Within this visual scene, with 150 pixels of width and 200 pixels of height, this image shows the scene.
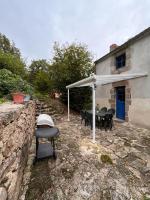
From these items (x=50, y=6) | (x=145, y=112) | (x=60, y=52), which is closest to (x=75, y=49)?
(x=60, y=52)

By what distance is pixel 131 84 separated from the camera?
777 centimetres

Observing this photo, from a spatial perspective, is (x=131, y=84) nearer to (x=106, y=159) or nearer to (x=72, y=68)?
(x=72, y=68)

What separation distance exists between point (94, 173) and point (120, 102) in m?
6.62

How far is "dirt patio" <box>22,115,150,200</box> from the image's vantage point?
2.52m

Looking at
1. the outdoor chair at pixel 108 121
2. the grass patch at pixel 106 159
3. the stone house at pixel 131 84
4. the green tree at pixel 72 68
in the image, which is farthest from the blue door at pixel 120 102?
the grass patch at pixel 106 159

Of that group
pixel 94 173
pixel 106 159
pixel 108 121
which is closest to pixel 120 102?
pixel 108 121

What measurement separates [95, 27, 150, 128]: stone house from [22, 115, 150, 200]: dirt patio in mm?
2797

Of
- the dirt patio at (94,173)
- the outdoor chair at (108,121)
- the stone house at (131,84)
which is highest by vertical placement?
the stone house at (131,84)

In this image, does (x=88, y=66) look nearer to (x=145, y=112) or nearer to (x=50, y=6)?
(x=50, y=6)

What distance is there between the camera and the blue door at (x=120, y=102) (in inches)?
345

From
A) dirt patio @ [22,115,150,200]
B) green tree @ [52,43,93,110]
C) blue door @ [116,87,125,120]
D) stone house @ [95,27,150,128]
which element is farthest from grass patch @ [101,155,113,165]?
green tree @ [52,43,93,110]

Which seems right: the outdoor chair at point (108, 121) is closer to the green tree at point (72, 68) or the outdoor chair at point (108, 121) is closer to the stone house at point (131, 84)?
the stone house at point (131, 84)

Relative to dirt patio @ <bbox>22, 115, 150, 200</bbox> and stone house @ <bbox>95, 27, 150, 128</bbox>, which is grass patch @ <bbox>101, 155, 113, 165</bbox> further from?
stone house @ <bbox>95, 27, 150, 128</bbox>

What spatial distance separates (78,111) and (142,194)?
31.4ft
